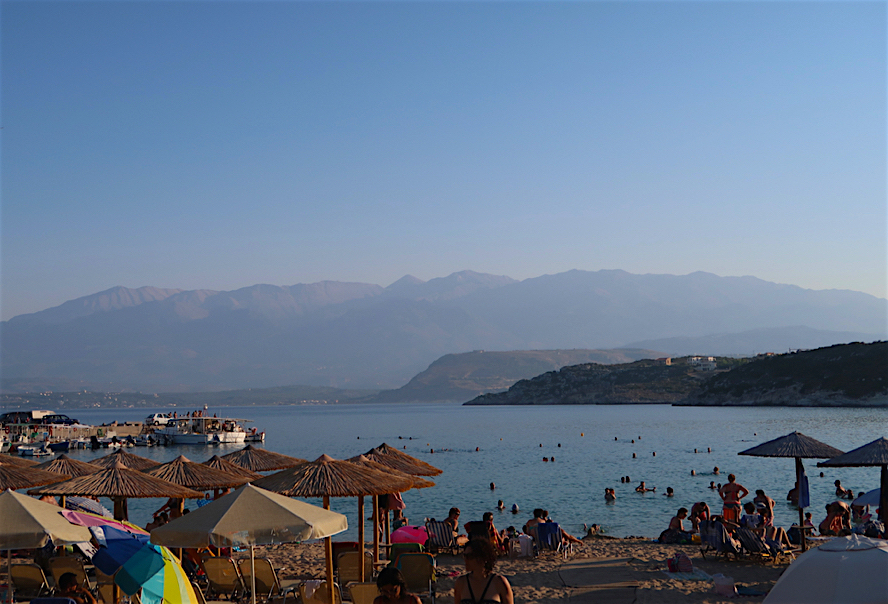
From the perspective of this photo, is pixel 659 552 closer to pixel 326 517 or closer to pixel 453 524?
pixel 453 524

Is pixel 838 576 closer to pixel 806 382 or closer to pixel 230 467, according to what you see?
pixel 230 467

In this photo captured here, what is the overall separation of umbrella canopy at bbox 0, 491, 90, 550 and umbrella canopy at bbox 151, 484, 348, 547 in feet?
3.53

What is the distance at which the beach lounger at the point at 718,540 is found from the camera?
13945 millimetres

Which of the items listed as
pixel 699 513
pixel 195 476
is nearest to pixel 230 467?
pixel 195 476

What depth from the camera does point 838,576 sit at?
524 centimetres

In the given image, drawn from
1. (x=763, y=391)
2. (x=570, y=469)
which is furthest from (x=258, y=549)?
(x=763, y=391)

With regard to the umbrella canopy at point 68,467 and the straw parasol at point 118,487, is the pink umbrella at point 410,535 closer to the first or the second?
the straw parasol at point 118,487

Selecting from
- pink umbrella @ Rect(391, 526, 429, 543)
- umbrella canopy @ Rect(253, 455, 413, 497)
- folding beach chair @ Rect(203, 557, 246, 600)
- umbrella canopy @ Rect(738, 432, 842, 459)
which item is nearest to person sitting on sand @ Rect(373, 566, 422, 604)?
umbrella canopy @ Rect(253, 455, 413, 497)

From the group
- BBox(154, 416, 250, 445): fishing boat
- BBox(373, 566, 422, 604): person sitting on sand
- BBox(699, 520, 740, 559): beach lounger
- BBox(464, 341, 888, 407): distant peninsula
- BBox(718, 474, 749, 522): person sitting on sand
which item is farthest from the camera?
BBox(464, 341, 888, 407): distant peninsula

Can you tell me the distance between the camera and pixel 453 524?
16547mm

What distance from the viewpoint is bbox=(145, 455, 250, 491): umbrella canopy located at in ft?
48.3

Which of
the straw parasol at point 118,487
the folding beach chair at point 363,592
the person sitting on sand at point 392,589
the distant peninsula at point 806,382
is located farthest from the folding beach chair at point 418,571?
the distant peninsula at point 806,382

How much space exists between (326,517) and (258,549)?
1184 cm

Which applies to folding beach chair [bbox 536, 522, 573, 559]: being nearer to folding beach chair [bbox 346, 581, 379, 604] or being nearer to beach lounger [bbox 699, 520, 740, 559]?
beach lounger [bbox 699, 520, 740, 559]
